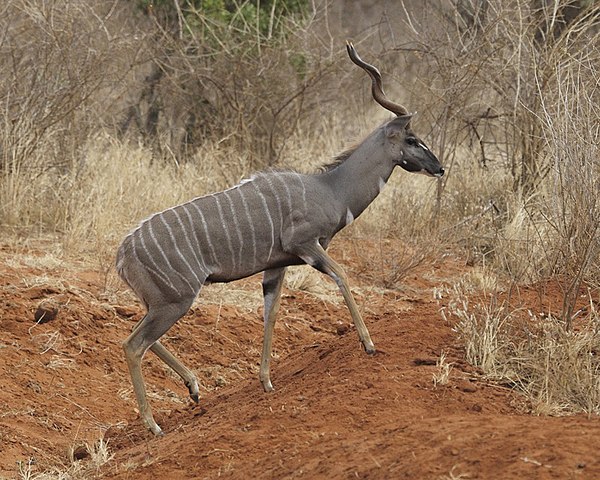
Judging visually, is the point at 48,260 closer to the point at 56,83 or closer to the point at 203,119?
the point at 56,83

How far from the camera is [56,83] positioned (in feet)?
38.0

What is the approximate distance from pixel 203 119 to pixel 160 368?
20.1ft

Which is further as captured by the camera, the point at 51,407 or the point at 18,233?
the point at 18,233

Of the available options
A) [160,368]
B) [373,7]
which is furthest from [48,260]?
[373,7]

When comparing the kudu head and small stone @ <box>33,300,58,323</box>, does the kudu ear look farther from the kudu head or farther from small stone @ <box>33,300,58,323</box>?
small stone @ <box>33,300,58,323</box>

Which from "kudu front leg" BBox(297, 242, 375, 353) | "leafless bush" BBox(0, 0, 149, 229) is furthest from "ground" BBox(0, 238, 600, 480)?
"leafless bush" BBox(0, 0, 149, 229)

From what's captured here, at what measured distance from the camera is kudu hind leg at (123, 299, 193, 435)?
21.7 feet

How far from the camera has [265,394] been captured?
6.61m

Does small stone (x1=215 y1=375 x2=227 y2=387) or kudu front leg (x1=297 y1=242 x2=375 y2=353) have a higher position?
kudu front leg (x1=297 y1=242 x2=375 y2=353)

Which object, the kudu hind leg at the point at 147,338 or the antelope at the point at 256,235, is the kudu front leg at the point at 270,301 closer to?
the antelope at the point at 256,235

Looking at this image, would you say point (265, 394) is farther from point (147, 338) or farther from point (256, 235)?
point (256, 235)

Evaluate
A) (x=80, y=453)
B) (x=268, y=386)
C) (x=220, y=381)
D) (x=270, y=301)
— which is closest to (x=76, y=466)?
(x=80, y=453)

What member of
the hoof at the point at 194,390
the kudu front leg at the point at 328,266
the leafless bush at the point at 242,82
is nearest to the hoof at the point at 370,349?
the kudu front leg at the point at 328,266

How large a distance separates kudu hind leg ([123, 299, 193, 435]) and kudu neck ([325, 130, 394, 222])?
1.26 m
